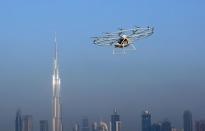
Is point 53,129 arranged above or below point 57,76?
below

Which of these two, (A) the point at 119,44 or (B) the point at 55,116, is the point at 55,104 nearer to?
(B) the point at 55,116

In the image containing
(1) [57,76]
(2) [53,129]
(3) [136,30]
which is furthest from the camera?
(2) [53,129]

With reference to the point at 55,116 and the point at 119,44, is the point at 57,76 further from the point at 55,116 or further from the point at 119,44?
the point at 119,44

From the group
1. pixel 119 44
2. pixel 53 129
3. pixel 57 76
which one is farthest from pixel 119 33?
pixel 53 129

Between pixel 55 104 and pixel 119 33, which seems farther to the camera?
pixel 55 104

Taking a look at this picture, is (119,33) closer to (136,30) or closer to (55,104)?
(136,30)

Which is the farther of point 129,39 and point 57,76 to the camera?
point 57,76

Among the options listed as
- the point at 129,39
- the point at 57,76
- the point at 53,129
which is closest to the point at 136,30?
the point at 129,39

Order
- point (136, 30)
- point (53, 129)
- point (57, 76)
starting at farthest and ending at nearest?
point (53, 129) → point (57, 76) → point (136, 30)
